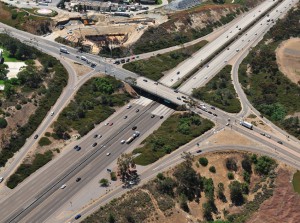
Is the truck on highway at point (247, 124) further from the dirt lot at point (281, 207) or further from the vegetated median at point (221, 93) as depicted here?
the dirt lot at point (281, 207)

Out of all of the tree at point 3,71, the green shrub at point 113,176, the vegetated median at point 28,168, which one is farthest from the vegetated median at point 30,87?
the green shrub at point 113,176

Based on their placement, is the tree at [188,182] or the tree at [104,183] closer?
the tree at [188,182]

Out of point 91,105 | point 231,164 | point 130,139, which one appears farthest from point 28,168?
point 231,164

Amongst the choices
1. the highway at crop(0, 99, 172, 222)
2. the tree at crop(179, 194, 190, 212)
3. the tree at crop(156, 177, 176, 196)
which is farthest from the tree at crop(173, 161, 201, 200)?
the highway at crop(0, 99, 172, 222)

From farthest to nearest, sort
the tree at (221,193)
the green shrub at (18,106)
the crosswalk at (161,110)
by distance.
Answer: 1. the crosswalk at (161,110)
2. the green shrub at (18,106)
3. the tree at (221,193)

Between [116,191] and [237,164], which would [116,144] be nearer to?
[116,191]

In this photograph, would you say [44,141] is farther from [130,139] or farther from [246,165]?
[246,165]

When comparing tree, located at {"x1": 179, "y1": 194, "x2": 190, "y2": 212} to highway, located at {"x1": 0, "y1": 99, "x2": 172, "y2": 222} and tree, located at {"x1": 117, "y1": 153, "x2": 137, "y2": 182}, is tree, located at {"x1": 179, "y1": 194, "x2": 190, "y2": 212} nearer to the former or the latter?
tree, located at {"x1": 117, "y1": 153, "x2": 137, "y2": 182}
